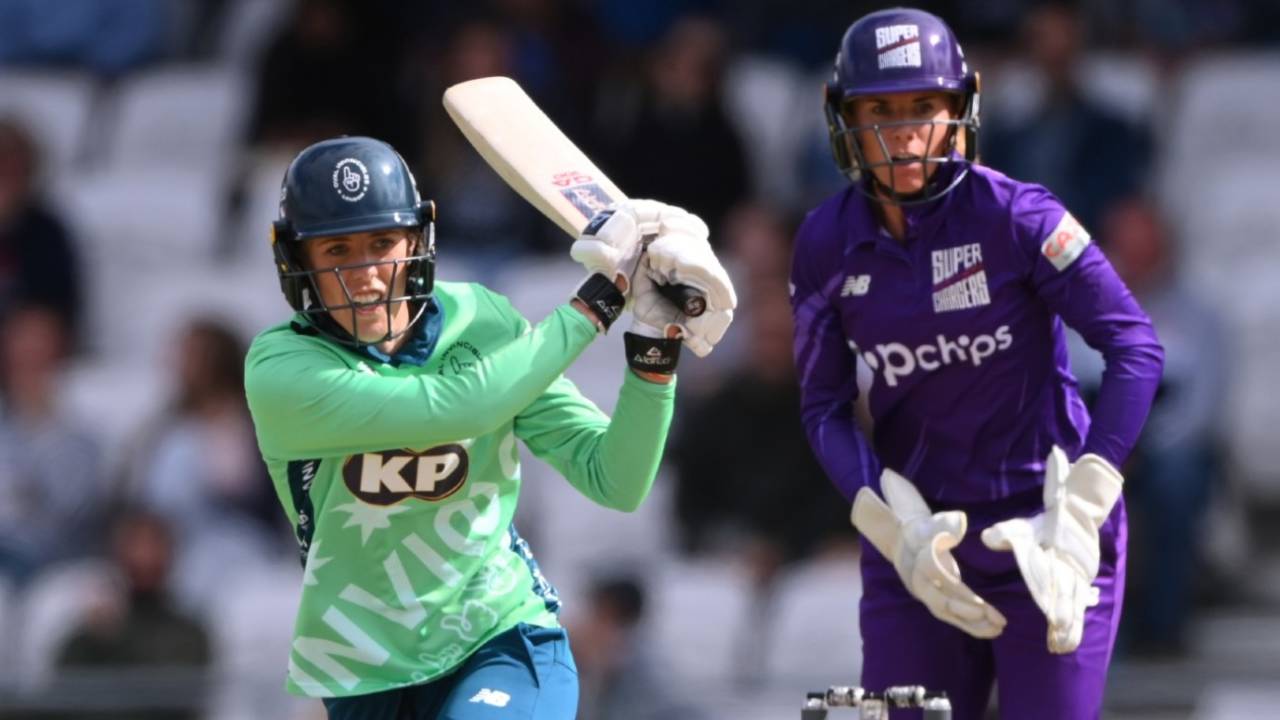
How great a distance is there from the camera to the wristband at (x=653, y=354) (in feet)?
13.8

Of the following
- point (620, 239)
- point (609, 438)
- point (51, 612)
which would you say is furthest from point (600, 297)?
point (51, 612)

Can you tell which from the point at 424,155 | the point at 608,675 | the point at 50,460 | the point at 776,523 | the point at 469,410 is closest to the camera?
the point at 469,410

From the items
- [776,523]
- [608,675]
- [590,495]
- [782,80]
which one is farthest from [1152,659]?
[590,495]

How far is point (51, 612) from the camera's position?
26.3ft

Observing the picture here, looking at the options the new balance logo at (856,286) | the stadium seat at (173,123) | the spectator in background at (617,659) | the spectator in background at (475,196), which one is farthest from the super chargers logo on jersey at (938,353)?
the stadium seat at (173,123)

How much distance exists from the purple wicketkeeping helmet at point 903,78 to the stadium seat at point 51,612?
4.20 metres

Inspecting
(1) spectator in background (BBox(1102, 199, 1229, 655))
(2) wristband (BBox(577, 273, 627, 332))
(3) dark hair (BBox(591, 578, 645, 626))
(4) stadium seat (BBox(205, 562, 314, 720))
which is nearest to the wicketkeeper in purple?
(2) wristband (BBox(577, 273, 627, 332))

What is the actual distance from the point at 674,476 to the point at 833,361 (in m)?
3.34

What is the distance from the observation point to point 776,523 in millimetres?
7664

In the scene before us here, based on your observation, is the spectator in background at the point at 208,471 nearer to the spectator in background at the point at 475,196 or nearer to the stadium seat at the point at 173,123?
the spectator in background at the point at 475,196

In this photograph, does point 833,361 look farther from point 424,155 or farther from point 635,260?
point 424,155

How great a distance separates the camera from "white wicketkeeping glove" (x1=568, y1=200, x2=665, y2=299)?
163 inches

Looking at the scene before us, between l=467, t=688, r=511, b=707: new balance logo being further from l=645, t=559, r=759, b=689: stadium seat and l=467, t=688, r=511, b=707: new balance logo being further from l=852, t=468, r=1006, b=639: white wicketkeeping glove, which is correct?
l=645, t=559, r=759, b=689: stadium seat

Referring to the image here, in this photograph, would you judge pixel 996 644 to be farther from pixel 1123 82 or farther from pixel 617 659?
pixel 1123 82
